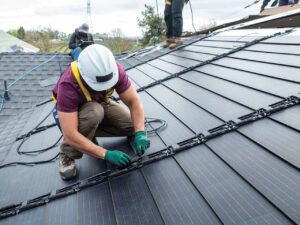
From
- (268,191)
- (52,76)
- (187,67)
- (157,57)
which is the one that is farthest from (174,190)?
(52,76)

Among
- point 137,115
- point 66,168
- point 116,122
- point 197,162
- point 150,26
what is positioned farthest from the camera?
point 150,26

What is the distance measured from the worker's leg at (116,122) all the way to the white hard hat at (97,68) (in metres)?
0.54

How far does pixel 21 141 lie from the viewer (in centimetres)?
426

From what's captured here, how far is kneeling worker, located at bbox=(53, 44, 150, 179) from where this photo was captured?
247cm

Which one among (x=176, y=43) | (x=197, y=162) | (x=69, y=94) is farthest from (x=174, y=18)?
(x=197, y=162)

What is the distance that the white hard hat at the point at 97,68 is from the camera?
8.05ft

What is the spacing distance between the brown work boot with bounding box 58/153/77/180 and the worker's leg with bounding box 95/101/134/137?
18.0 inches

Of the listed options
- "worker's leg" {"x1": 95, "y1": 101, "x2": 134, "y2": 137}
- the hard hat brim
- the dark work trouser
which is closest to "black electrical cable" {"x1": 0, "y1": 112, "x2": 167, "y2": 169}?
"worker's leg" {"x1": 95, "y1": 101, "x2": 134, "y2": 137}

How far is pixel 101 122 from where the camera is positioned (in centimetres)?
311

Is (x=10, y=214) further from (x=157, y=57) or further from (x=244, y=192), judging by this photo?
(x=157, y=57)

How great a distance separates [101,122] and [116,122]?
0.17m

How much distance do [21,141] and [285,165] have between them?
353 centimetres

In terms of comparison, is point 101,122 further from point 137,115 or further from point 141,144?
point 141,144

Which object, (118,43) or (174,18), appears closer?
(174,18)
